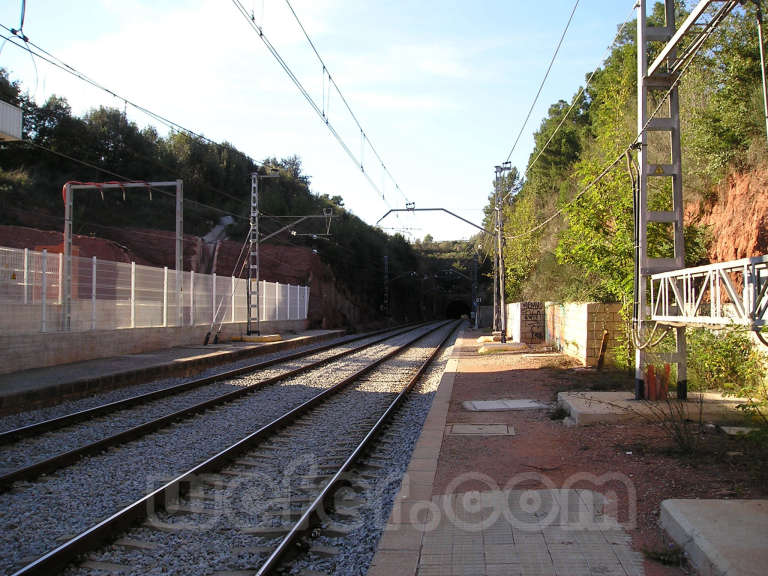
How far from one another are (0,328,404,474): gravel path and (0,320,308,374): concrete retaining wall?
4583 millimetres

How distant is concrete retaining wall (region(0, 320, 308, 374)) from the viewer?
15828 millimetres

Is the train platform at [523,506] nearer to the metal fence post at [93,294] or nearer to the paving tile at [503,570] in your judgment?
the paving tile at [503,570]

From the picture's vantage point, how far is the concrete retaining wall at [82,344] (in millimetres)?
15828

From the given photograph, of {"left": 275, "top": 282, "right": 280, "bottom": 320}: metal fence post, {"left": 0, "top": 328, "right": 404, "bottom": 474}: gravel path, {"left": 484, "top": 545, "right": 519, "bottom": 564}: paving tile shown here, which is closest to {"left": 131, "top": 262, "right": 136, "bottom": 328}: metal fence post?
{"left": 0, "top": 328, "right": 404, "bottom": 474}: gravel path

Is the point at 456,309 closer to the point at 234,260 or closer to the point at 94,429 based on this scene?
the point at 234,260

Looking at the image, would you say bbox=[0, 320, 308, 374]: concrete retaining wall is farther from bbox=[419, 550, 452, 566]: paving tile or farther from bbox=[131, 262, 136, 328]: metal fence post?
bbox=[419, 550, 452, 566]: paving tile

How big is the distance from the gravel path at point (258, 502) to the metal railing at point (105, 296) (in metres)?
9.30

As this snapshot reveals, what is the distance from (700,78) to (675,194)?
1312 cm

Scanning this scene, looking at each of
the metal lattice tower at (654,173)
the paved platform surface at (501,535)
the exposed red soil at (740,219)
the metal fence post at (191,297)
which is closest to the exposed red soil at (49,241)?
the metal fence post at (191,297)

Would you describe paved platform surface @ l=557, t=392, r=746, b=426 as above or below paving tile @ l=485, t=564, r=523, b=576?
above

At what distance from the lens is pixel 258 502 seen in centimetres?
647

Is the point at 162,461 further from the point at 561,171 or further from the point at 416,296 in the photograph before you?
the point at 416,296

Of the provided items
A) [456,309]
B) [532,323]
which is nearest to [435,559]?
[532,323]

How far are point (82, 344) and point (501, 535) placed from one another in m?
16.6
